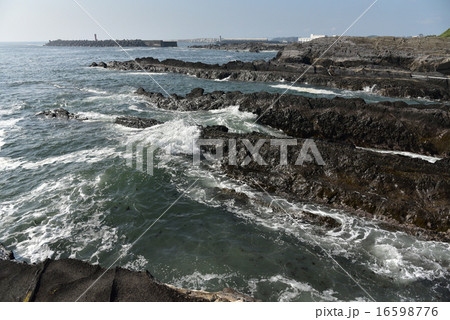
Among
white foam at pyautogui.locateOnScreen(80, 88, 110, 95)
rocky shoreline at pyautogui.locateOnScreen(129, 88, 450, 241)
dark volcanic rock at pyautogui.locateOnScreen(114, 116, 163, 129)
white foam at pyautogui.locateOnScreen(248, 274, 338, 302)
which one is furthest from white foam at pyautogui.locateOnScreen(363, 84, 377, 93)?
white foam at pyautogui.locateOnScreen(248, 274, 338, 302)

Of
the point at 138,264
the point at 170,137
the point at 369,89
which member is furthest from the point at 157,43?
the point at 138,264

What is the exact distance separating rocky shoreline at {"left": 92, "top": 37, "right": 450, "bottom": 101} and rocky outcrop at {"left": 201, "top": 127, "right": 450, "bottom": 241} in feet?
82.0

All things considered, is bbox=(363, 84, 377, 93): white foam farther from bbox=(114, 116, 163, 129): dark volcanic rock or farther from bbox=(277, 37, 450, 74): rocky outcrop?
bbox=(114, 116, 163, 129): dark volcanic rock

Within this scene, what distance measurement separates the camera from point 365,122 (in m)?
15.2

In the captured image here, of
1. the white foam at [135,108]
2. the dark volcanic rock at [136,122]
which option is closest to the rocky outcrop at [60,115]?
the dark volcanic rock at [136,122]

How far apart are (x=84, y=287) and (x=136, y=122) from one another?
15.3 metres

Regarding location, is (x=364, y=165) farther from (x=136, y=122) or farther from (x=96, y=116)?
(x=96, y=116)

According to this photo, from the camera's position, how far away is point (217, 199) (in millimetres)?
10312

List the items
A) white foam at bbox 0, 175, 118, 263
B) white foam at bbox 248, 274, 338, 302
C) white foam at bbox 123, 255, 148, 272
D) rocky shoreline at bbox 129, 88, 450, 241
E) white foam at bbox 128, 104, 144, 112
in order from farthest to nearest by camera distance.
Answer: white foam at bbox 128, 104, 144, 112, rocky shoreline at bbox 129, 88, 450, 241, white foam at bbox 0, 175, 118, 263, white foam at bbox 123, 255, 148, 272, white foam at bbox 248, 274, 338, 302

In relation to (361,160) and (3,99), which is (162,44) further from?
(361,160)

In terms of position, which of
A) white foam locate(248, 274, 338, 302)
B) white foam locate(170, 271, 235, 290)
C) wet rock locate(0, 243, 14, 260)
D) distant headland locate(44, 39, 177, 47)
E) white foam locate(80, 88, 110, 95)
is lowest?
white foam locate(170, 271, 235, 290)

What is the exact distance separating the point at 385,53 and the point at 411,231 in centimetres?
4848

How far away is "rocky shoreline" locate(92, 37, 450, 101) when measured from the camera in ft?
101

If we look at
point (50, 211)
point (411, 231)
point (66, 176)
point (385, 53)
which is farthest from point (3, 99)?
point (385, 53)
